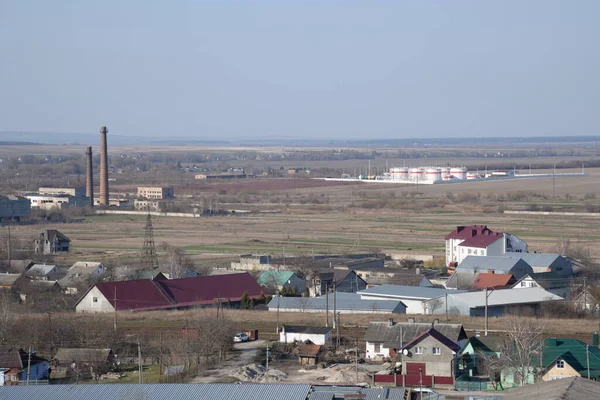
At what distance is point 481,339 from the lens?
17.5 meters

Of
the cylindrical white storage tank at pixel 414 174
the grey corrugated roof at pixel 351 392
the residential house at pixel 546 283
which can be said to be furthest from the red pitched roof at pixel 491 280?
the cylindrical white storage tank at pixel 414 174

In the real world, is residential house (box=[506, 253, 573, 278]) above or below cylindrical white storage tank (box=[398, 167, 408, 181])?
below

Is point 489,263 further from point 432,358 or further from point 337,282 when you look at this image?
point 432,358

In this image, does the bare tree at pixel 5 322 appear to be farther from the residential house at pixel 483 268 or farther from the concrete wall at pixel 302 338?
the residential house at pixel 483 268

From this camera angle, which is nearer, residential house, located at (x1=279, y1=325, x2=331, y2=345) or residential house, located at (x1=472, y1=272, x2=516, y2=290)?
residential house, located at (x1=279, y1=325, x2=331, y2=345)

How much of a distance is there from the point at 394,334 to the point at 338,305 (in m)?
4.81

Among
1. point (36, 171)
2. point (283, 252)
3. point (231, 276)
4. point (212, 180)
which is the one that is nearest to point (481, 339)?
point (231, 276)

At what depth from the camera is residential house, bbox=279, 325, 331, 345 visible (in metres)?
18.5

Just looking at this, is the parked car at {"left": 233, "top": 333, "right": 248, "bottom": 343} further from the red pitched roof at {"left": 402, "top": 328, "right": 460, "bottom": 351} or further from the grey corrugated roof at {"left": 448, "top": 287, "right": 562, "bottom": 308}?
the grey corrugated roof at {"left": 448, "top": 287, "right": 562, "bottom": 308}

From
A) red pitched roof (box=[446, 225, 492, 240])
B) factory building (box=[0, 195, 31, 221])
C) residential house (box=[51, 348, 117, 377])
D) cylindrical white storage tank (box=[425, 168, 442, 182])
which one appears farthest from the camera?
cylindrical white storage tank (box=[425, 168, 442, 182])

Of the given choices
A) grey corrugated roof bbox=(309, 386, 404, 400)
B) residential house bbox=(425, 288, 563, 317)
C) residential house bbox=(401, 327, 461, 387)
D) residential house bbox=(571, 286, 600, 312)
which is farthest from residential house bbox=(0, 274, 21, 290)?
grey corrugated roof bbox=(309, 386, 404, 400)

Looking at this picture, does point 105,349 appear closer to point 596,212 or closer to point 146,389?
point 146,389

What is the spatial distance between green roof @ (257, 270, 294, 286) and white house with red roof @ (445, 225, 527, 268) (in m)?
6.26

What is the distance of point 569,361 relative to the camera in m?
15.5
